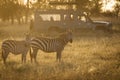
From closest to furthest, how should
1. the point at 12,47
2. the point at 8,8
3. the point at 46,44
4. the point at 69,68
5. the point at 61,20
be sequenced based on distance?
the point at 69,68 < the point at 12,47 < the point at 46,44 < the point at 61,20 < the point at 8,8

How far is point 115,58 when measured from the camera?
15359 millimetres

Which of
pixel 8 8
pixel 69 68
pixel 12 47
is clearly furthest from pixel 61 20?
pixel 8 8

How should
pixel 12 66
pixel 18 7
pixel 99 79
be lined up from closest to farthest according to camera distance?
pixel 99 79
pixel 12 66
pixel 18 7

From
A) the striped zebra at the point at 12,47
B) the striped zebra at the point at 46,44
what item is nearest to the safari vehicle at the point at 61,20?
the striped zebra at the point at 46,44

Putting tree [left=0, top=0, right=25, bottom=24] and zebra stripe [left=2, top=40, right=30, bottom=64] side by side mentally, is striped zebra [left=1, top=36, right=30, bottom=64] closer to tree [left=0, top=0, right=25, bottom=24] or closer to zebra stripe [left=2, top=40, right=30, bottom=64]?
zebra stripe [left=2, top=40, right=30, bottom=64]

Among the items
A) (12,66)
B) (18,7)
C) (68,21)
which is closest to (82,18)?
(68,21)

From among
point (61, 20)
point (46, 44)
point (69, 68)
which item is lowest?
point (69, 68)

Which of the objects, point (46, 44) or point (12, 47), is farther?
point (46, 44)

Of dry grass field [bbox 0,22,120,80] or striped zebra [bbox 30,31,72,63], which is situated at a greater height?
striped zebra [bbox 30,31,72,63]

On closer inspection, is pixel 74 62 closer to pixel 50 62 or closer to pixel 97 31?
pixel 50 62

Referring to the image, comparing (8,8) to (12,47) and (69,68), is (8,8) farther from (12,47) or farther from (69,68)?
(69,68)

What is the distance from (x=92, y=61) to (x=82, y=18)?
554 inches

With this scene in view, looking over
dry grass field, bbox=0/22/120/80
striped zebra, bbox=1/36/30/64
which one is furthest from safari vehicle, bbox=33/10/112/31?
striped zebra, bbox=1/36/30/64

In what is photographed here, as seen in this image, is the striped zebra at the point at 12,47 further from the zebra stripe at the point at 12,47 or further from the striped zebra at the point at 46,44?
the striped zebra at the point at 46,44
